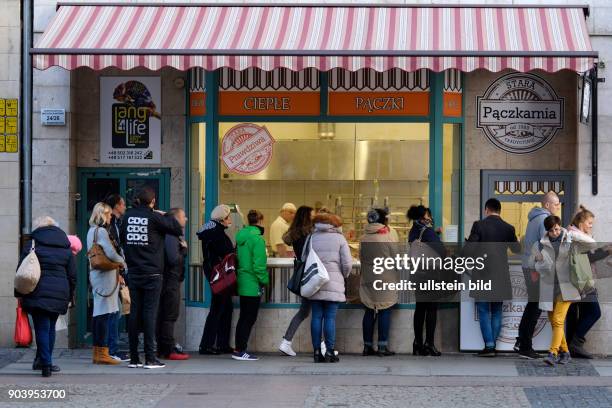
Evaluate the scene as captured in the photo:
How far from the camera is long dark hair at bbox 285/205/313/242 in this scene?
43.3ft

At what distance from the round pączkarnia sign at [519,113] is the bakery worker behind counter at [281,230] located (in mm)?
2351

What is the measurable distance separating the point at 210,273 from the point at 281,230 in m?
1.06

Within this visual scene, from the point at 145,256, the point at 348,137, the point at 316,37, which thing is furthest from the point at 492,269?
the point at 145,256

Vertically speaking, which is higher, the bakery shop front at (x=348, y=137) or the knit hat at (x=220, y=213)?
the bakery shop front at (x=348, y=137)

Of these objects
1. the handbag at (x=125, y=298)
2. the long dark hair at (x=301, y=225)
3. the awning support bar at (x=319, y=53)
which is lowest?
the handbag at (x=125, y=298)

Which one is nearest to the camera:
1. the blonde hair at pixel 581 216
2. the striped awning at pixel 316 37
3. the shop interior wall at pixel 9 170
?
the striped awning at pixel 316 37

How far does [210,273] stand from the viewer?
43.0 ft

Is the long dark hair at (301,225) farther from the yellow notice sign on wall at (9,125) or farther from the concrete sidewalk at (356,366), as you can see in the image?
the yellow notice sign on wall at (9,125)

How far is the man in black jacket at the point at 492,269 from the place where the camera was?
13141mm

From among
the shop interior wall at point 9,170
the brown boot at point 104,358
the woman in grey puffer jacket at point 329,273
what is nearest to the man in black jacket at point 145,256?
the brown boot at point 104,358

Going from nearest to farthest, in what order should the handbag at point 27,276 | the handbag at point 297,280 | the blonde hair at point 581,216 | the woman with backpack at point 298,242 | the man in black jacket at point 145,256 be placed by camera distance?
1. the handbag at point 27,276
2. the man in black jacket at point 145,256
3. the blonde hair at point 581,216
4. the handbag at point 297,280
5. the woman with backpack at point 298,242

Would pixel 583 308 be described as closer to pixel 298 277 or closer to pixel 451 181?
pixel 451 181

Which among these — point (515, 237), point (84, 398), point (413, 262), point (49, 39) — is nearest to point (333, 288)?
point (413, 262)

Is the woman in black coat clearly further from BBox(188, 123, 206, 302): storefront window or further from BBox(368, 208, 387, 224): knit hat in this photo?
BBox(368, 208, 387, 224): knit hat
